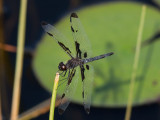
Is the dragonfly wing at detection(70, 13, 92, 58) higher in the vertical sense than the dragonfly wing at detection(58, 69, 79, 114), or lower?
higher

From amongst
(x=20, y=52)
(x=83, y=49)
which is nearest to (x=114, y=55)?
(x=83, y=49)

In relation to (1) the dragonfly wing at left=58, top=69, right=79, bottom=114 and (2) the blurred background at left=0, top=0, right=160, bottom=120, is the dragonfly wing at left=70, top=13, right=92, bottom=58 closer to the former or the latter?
(1) the dragonfly wing at left=58, top=69, right=79, bottom=114

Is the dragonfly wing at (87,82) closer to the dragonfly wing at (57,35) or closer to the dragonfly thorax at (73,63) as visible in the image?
the dragonfly thorax at (73,63)

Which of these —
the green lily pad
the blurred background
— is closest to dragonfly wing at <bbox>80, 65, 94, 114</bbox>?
the green lily pad

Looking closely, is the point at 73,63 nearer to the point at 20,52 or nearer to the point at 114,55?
the point at 20,52

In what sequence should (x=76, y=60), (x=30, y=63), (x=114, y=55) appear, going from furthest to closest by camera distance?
(x=30, y=63) < (x=114, y=55) < (x=76, y=60)

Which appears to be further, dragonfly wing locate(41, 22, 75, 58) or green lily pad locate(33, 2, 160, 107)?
green lily pad locate(33, 2, 160, 107)
